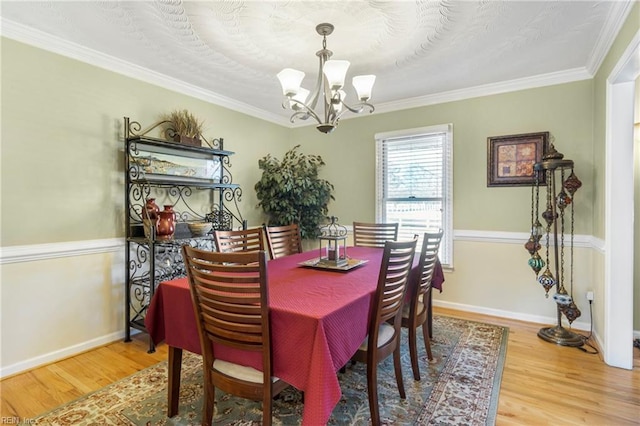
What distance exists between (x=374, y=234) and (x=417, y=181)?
Answer: 100 centimetres

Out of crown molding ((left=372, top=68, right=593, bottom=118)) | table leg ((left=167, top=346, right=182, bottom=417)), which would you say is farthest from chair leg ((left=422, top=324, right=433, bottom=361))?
crown molding ((left=372, top=68, right=593, bottom=118))

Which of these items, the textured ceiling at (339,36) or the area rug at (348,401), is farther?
the textured ceiling at (339,36)

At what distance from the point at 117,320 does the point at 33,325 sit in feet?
2.01

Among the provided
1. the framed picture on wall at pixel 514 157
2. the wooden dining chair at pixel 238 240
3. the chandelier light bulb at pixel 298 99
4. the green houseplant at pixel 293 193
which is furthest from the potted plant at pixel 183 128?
the framed picture on wall at pixel 514 157

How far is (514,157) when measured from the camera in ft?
11.2

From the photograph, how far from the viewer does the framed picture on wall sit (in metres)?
3.31

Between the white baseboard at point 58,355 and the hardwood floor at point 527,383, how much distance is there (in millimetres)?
55

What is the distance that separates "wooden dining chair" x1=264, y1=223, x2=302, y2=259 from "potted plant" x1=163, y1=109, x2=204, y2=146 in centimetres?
123

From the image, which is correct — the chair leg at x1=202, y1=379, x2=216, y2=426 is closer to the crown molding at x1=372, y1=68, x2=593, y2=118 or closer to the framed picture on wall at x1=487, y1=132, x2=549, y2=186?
the framed picture on wall at x1=487, y1=132, x2=549, y2=186

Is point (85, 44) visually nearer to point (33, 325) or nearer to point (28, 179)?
point (28, 179)

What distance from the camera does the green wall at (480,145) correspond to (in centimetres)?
314

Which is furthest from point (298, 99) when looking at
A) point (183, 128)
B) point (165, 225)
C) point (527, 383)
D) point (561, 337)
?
point (561, 337)

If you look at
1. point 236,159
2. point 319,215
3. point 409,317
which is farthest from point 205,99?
point 409,317

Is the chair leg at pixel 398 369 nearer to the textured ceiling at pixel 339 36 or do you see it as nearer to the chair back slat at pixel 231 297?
the chair back slat at pixel 231 297
